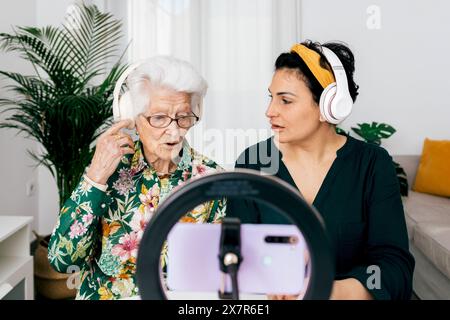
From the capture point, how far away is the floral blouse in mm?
918

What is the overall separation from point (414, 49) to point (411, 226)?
1545 mm

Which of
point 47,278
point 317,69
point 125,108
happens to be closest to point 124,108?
point 125,108

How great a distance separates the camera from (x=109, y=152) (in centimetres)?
94

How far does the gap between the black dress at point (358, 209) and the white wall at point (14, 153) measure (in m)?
1.96

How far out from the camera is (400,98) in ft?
11.4

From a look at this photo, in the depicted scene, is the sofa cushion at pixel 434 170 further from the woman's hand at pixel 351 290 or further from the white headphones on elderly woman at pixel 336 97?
the woman's hand at pixel 351 290

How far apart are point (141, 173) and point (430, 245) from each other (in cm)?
178

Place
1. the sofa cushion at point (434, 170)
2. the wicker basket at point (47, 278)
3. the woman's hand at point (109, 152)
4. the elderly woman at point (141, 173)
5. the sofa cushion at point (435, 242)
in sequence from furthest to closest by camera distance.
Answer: the sofa cushion at point (434, 170)
the wicker basket at point (47, 278)
the sofa cushion at point (435, 242)
the elderly woman at point (141, 173)
the woman's hand at point (109, 152)

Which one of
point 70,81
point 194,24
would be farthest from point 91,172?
point 194,24

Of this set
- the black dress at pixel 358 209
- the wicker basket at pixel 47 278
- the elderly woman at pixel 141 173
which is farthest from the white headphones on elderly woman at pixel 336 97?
the wicker basket at pixel 47 278

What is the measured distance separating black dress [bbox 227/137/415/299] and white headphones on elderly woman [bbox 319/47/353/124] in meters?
0.14

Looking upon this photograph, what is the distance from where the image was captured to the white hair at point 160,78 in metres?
1.05
